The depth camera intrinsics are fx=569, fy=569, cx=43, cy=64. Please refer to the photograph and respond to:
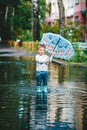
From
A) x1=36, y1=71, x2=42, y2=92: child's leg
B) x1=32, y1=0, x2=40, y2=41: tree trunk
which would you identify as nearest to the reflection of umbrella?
x1=36, y1=71, x2=42, y2=92: child's leg

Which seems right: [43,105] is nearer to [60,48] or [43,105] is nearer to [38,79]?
[38,79]

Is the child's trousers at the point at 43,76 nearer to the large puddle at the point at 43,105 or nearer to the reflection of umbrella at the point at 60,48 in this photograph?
the large puddle at the point at 43,105

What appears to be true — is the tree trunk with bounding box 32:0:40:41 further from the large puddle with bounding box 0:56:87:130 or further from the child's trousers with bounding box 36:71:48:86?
the child's trousers with bounding box 36:71:48:86

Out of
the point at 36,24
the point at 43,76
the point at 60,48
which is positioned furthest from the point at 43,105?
the point at 36,24

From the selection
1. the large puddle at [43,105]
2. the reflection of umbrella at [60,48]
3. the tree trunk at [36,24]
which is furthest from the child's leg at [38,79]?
the tree trunk at [36,24]

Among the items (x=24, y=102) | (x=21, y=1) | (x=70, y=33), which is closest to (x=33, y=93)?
(x=24, y=102)

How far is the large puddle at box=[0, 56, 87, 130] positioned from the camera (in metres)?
10.4

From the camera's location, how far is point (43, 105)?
13.5 m

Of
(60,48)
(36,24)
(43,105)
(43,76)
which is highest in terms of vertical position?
(60,48)

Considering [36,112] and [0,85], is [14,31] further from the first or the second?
[36,112]

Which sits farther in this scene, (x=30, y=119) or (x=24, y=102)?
(x=24, y=102)

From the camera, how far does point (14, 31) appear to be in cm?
8750

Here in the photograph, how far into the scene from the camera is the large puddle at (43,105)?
411 inches

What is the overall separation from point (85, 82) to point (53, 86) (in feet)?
7.06
